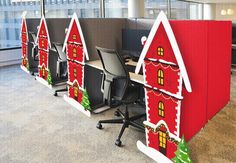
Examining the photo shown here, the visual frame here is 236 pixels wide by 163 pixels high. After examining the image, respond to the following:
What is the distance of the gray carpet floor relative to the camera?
2.44m

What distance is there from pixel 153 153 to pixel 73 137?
92 centimetres

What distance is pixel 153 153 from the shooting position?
7.84 ft

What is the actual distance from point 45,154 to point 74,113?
3.62 ft

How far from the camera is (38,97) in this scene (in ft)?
14.3

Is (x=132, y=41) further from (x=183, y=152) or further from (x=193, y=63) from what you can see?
(x=183, y=152)

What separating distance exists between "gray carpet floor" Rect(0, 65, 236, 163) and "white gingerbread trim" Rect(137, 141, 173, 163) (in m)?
0.05

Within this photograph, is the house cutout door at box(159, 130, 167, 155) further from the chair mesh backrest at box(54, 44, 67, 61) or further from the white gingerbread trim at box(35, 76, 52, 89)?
the white gingerbread trim at box(35, 76, 52, 89)

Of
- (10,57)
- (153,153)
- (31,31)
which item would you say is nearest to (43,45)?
(31,31)

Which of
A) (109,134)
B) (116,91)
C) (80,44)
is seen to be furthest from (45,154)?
(80,44)

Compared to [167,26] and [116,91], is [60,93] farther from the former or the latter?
[167,26]

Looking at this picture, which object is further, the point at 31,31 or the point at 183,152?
the point at 31,31

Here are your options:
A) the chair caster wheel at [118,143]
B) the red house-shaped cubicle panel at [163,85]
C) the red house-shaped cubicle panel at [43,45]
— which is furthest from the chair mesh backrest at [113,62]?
the red house-shaped cubicle panel at [43,45]

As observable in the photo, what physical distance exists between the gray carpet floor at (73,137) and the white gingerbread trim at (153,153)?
0.15ft

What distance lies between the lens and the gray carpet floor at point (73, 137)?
2443 millimetres
